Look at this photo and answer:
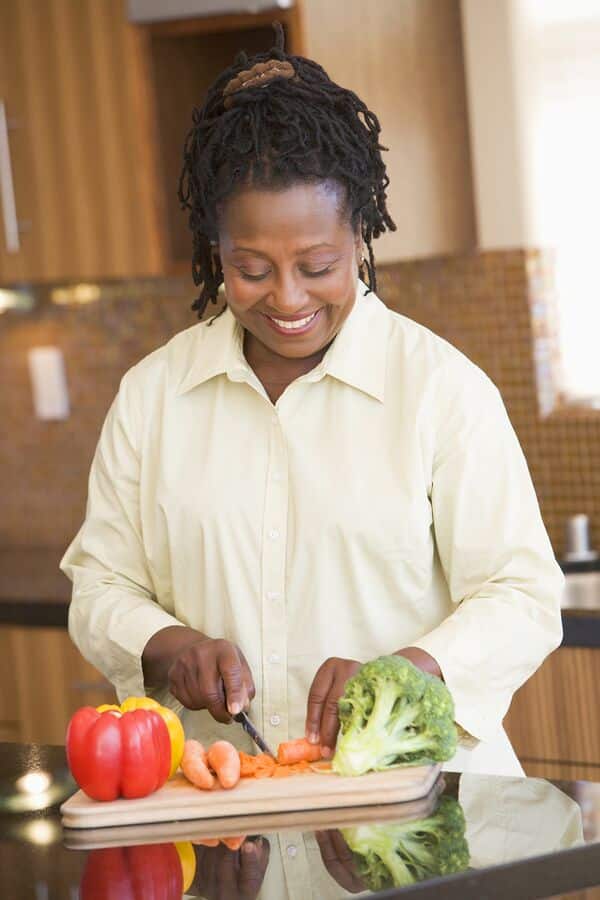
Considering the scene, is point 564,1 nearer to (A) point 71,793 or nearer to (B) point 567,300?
(B) point 567,300

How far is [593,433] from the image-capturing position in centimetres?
335

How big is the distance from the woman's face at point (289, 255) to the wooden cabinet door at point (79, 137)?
1.82 m

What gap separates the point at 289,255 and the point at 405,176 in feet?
5.55

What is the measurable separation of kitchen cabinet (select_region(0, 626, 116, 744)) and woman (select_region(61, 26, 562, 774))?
5.03 feet

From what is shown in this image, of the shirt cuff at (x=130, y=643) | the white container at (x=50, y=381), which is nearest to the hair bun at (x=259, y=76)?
the shirt cuff at (x=130, y=643)

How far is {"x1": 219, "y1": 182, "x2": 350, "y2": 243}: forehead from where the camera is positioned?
1663 mm

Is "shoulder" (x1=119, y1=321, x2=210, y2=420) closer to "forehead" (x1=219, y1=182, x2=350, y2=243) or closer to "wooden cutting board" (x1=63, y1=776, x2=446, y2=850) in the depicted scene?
"forehead" (x1=219, y1=182, x2=350, y2=243)

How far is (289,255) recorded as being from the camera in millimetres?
1669

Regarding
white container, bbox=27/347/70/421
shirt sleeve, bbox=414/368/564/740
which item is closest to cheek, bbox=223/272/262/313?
shirt sleeve, bbox=414/368/564/740

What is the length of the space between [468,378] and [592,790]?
528 millimetres

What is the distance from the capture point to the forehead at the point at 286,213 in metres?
1.66

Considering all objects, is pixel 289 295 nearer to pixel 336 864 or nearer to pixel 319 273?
pixel 319 273

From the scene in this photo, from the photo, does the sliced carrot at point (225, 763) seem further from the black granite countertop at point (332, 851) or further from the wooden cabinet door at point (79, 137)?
the wooden cabinet door at point (79, 137)

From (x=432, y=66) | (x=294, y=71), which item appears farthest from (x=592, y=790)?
(x=432, y=66)
